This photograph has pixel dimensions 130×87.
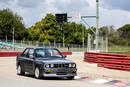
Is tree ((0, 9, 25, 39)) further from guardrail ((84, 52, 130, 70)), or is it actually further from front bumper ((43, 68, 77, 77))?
front bumper ((43, 68, 77, 77))

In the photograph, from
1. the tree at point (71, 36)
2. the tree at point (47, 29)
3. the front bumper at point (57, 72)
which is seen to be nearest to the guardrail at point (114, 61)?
the front bumper at point (57, 72)

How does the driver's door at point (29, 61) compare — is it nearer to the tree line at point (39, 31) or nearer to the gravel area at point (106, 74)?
the gravel area at point (106, 74)

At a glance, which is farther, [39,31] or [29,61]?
[39,31]

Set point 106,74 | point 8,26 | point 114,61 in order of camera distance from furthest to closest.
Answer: point 8,26 → point 114,61 → point 106,74

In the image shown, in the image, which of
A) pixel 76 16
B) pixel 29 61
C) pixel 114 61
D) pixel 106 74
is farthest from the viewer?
pixel 76 16

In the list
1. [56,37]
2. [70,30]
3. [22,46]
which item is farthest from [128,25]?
[22,46]

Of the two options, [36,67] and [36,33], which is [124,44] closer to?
[36,33]

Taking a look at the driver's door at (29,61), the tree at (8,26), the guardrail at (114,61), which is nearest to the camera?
the driver's door at (29,61)

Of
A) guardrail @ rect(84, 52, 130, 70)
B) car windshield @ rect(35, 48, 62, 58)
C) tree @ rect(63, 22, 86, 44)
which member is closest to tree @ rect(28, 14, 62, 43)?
tree @ rect(63, 22, 86, 44)

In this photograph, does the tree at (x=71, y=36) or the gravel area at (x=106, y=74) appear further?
the tree at (x=71, y=36)

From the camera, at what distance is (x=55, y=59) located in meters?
13.1

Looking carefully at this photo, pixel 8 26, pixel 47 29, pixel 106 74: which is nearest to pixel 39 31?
pixel 47 29

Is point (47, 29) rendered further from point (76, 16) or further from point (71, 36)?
point (76, 16)

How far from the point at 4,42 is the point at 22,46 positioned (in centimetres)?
523
